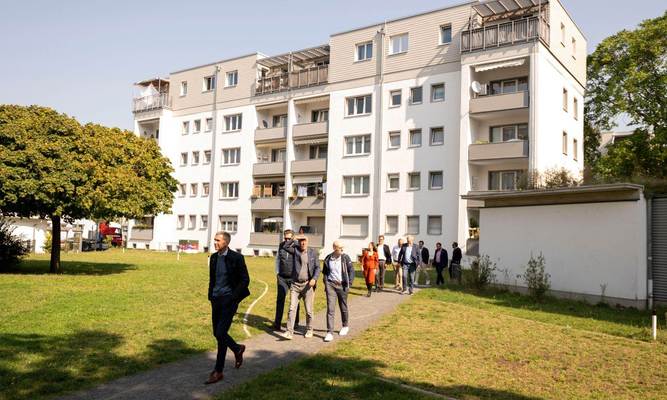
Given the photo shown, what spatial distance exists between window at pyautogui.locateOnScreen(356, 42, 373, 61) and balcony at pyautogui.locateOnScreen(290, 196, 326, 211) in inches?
417

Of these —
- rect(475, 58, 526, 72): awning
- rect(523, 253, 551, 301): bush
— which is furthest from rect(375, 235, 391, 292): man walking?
rect(475, 58, 526, 72): awning

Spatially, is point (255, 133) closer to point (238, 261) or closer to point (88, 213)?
point (88, 213)

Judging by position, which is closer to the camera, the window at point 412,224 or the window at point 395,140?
the window at point 412,224

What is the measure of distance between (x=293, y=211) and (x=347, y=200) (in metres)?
5.95

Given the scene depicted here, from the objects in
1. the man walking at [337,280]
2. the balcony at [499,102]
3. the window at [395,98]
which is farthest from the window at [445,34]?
the man walking at [337,280]

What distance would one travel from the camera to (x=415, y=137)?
123ft

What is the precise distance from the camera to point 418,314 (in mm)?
14438

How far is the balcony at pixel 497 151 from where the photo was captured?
32.0 m

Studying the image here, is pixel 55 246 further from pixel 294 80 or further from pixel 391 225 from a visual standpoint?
pixel 294 80

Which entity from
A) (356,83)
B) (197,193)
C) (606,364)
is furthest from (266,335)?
(197,193)

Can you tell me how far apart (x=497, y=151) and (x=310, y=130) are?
15677 mm

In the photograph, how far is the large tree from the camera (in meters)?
20.0

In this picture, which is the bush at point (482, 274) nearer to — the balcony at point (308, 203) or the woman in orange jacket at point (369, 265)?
the woman in orange jacket at point (369, 265)

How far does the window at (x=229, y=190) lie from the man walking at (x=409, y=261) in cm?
3077
